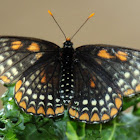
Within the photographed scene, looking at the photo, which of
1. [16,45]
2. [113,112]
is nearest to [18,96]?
[16,45]

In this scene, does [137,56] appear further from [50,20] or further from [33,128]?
[50,20]

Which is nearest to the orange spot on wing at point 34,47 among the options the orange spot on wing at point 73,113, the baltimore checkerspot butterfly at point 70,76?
the baltimore checkerspot butterfly at point 70,76

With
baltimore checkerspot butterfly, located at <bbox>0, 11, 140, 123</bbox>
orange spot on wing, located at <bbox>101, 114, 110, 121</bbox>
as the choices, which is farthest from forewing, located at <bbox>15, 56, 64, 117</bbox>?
orange spot on wing, located at <bbox>101, 114, 110, 121</bbox>

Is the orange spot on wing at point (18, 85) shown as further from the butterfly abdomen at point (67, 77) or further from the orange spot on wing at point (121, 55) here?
the orange spot on wing at point (121, 55)

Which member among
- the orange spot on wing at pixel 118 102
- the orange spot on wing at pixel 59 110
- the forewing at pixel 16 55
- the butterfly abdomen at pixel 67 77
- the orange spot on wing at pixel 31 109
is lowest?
the orange spot on wing at pixel 118 102

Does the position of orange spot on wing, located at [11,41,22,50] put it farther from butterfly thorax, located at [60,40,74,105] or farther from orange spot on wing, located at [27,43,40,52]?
butterfly thorax, located at [60,40,74,105]

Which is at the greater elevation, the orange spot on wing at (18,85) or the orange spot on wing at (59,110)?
the orange spot on wing at (18,85)
